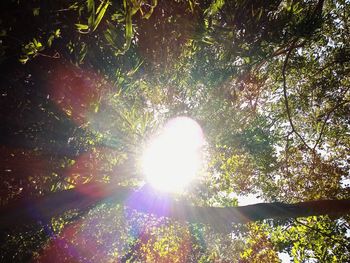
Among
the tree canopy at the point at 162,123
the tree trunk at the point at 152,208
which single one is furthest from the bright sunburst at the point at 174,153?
the tree trunk at the point at 152,208

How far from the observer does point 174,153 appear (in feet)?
30.2

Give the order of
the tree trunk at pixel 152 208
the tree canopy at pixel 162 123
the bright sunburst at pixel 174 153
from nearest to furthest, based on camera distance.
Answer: the tree trunk at pixel 152 208 → the tree canopy at pixel 162 123 → the bright sunburst at pixel 174 153

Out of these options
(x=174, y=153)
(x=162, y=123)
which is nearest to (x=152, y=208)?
(x=174, y=153)

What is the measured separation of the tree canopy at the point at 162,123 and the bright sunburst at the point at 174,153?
36 cm

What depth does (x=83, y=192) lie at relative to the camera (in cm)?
414

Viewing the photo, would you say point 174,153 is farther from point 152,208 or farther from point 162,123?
point 152,208

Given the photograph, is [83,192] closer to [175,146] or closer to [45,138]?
[45,138]

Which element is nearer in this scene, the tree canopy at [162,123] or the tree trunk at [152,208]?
the tree trunk at [152,208]

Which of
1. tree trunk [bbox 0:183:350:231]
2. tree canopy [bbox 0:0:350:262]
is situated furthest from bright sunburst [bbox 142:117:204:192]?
tree trunk [bbox 0:183:350:231]

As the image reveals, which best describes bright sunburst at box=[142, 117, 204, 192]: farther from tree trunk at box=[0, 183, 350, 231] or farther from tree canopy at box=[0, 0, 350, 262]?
tree trunk at box=[0, 183, 350, 231]

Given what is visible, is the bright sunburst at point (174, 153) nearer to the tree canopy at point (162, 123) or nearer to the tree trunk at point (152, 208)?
the tree canopy at point (162, 123)

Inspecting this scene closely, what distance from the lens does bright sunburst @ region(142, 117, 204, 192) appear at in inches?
328

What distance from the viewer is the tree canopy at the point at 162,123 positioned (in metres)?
4.55

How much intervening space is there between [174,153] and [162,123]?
1372 mm
